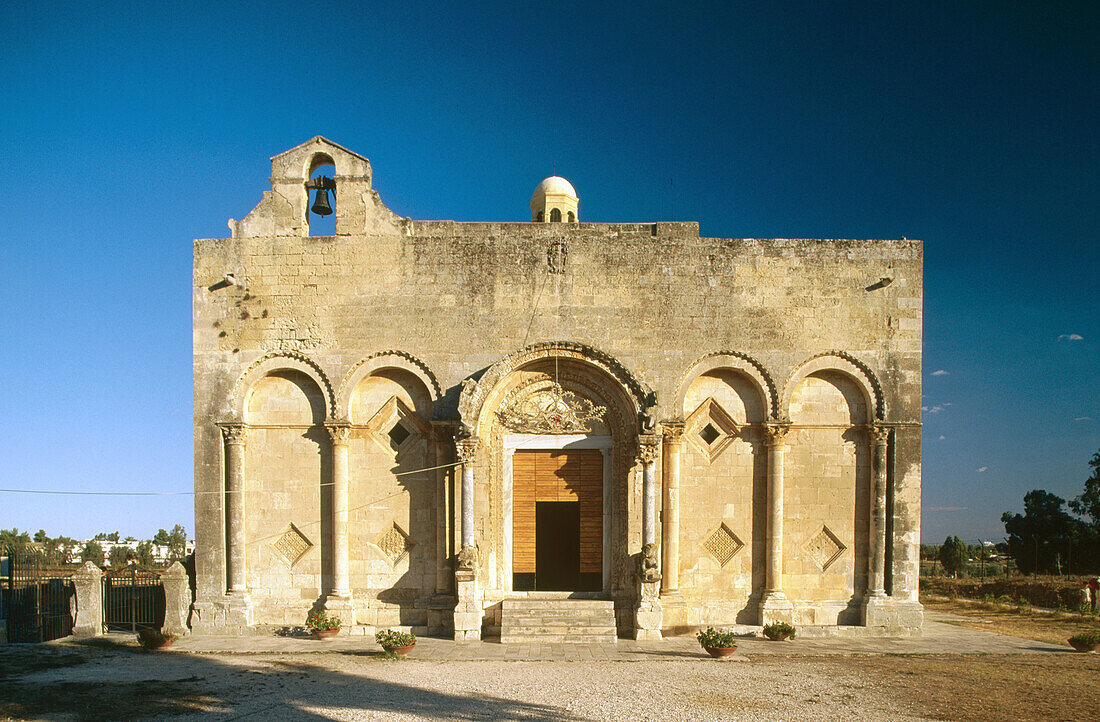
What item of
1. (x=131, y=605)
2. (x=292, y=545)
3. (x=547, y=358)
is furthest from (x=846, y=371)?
(x=131, y=605)

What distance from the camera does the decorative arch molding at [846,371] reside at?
46.5ft

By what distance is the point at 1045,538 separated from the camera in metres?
32.2

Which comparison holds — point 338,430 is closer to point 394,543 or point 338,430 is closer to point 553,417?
point 394,543

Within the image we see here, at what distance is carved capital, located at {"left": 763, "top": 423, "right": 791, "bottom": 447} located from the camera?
1398 cm

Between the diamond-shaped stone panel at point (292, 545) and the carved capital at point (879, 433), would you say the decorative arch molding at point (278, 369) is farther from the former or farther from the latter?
the carved capital at point (879, 433)

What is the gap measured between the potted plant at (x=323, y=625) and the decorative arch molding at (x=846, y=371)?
33.9ft

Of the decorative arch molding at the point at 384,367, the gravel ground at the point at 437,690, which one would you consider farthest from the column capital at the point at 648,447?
the decorative arch molding at the point at 384,367

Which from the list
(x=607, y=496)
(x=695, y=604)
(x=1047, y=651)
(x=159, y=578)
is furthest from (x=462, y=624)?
(x=1047, y=651)

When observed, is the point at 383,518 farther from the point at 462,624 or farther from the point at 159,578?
the point at 159,578

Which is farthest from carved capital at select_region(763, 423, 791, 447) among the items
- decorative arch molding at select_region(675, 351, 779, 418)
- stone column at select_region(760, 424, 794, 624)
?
decorative arch molding at select_region(675, 351, 779, 418)

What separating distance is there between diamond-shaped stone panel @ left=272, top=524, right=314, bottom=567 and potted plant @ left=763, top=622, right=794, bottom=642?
963cm

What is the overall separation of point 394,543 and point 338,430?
2.69m

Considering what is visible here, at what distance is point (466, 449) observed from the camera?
13562 mm

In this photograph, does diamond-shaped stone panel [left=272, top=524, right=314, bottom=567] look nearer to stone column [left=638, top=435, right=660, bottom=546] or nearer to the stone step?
the stone step
